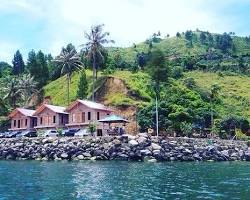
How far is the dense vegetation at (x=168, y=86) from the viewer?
290 feet

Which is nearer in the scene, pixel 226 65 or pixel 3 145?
pixel 3 145

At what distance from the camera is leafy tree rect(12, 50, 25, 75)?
155 metres

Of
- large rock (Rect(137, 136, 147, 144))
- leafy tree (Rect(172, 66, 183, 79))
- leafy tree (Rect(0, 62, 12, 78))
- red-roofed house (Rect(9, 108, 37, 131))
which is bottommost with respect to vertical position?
large rock (Rect(137, 136, 147, 144))

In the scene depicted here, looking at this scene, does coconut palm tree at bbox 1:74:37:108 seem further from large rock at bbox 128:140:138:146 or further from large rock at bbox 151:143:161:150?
large rock at bbox 151:143:161:150

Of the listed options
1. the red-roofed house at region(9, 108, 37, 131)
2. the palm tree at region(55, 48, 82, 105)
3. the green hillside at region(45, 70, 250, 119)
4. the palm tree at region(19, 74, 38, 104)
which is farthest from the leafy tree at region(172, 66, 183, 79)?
the red-roofed house at region(9, 108, 37, 131)

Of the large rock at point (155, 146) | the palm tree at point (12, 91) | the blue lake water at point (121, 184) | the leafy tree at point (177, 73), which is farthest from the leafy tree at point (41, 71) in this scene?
the blue lake water at point (121, 184)

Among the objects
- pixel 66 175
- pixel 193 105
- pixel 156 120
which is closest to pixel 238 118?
pixel 193 105

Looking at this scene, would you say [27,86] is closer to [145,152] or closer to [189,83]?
→ [189,83]

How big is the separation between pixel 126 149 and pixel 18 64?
317ft

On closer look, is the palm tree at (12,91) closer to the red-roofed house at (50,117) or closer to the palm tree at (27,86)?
the palm tree at (27,86)

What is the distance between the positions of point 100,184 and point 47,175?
949cm

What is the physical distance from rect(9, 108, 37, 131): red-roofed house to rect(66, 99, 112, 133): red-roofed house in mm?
10416

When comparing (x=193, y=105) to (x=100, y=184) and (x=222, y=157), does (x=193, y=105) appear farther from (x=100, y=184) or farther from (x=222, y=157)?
(x=100, y=184)

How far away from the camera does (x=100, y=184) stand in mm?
40406
